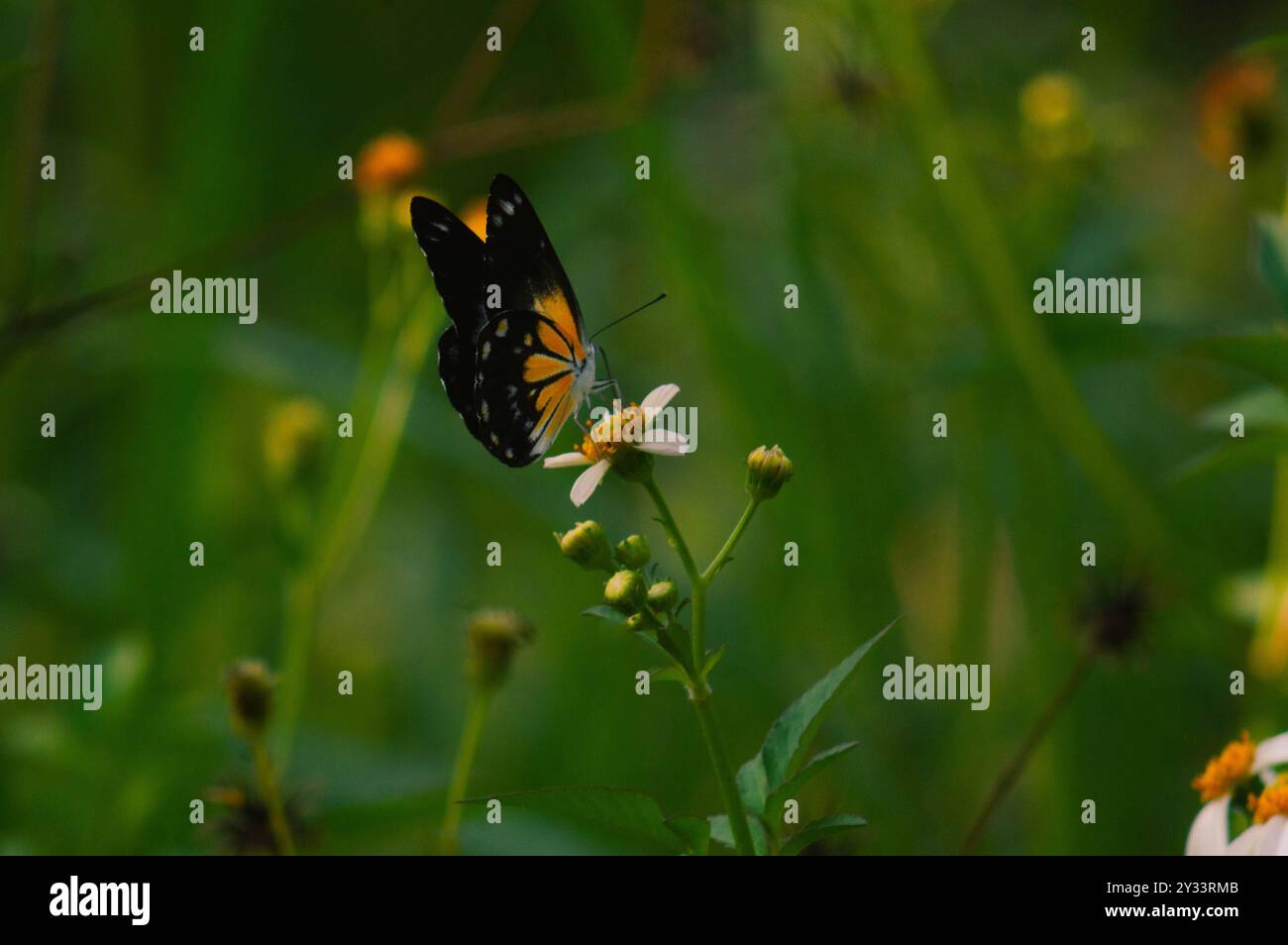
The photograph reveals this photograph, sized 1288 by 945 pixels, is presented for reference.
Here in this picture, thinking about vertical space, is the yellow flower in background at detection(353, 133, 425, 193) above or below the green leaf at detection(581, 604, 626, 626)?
above

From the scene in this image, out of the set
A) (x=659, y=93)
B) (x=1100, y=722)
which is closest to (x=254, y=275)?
(x=659, y=93)

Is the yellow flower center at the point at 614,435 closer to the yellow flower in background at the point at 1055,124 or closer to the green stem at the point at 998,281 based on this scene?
the green stem at the point at 998,281

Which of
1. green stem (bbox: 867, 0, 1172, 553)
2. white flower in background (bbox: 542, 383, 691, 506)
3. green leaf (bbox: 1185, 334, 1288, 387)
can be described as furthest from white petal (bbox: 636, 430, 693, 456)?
green stem (bbox: 867, 0, 1172, 553)

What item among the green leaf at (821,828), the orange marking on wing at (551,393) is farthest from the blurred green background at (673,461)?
the green leaf at (821,828)

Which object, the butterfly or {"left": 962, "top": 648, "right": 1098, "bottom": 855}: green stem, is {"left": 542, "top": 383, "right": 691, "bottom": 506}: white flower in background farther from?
{"left": 962, "top": 648, "right": 1098, "bottom": 855}: green stem

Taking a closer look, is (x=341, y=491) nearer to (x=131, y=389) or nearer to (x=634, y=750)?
(x=634, y=750)
